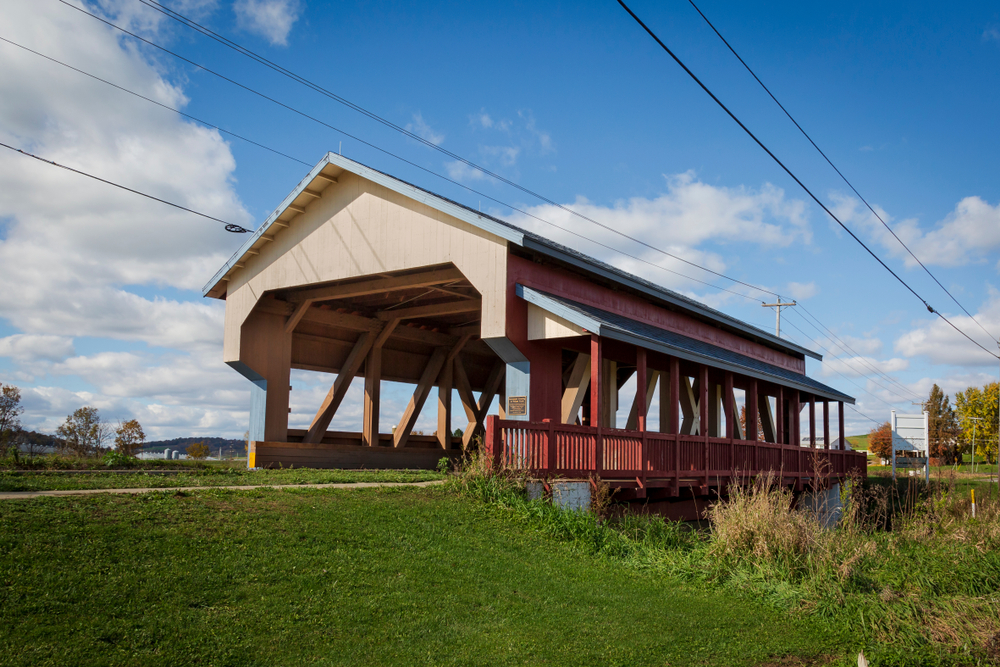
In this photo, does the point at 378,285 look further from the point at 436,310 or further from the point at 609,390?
the point at 609,390

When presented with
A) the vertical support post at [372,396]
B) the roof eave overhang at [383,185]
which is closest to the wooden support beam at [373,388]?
the vertical support post at [372,396]

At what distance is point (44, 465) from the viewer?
15.5m

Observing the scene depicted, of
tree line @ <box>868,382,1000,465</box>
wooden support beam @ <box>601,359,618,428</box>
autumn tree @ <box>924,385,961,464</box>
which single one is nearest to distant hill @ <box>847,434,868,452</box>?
autumn tree @ <box>924,385,961,464</box>

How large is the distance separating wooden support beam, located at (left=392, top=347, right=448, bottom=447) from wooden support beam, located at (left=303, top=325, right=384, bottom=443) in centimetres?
265

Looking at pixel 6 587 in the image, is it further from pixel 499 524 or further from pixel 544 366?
pixel 544 366

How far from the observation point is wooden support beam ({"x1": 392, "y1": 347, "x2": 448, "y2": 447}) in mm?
26281

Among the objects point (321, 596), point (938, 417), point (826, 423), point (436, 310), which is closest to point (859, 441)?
point (938, 417)

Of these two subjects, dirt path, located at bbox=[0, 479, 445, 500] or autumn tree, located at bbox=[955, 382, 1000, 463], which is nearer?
dirt path, located at bbox=[0, 479, 445, 500]

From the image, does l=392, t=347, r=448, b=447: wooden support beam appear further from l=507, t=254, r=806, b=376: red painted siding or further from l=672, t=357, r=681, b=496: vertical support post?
l=672, t=357, r=681, b=496: vertical support post

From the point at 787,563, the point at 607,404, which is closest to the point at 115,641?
the point at 787,563

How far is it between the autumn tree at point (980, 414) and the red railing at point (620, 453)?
198 feet

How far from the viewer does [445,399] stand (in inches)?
1086

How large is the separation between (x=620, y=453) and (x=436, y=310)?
9.18 meters

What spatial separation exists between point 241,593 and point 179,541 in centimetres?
129
